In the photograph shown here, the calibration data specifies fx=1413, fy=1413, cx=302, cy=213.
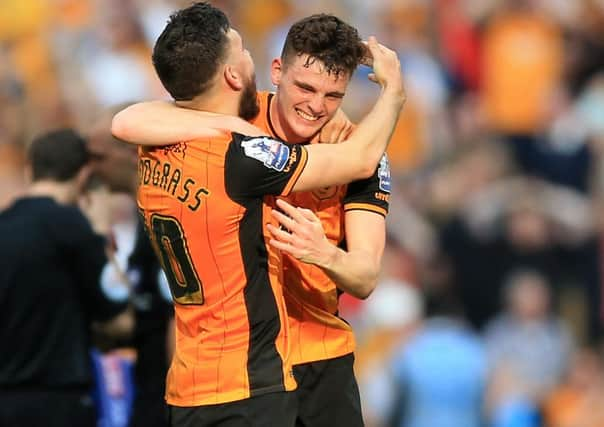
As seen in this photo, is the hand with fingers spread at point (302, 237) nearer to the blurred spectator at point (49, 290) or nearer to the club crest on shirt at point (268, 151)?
the club crest on shirt at point (268, 151)

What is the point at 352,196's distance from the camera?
16.0ft

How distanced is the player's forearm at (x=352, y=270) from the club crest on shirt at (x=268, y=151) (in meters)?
0.33

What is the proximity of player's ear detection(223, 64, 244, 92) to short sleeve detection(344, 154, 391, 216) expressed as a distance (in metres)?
0.53


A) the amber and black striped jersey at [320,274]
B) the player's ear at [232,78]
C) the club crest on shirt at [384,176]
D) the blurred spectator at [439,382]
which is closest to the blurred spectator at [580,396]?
the blurred spectator at [439,382]

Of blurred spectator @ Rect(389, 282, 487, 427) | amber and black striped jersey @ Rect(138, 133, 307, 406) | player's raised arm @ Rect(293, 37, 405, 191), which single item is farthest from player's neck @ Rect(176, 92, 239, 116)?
blurred spectator @ Rect(389, 282, 487, 427)

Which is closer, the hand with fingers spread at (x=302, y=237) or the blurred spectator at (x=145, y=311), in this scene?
the hand with fingers spread at (x=302, y=237)

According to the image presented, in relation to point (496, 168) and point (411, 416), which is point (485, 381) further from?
point (496, 168)

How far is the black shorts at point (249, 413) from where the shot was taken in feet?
15.1

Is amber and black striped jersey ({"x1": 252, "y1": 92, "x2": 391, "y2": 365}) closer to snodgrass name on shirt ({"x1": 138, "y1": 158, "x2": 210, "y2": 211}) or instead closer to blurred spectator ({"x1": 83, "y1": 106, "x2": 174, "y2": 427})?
snodgrass name on shirt ({"x1": 138, "y1": 158, "x2": 210, "y2": 211})

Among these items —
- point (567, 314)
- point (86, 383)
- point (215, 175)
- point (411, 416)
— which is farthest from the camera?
point (567, 314)

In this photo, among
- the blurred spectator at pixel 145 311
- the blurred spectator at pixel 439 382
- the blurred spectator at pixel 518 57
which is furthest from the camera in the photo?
the blurred spectator at pixel 518 57

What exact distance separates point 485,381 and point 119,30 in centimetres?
429

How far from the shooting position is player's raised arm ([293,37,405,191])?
15.2ft

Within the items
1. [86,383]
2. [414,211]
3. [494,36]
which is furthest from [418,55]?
[86,383]
